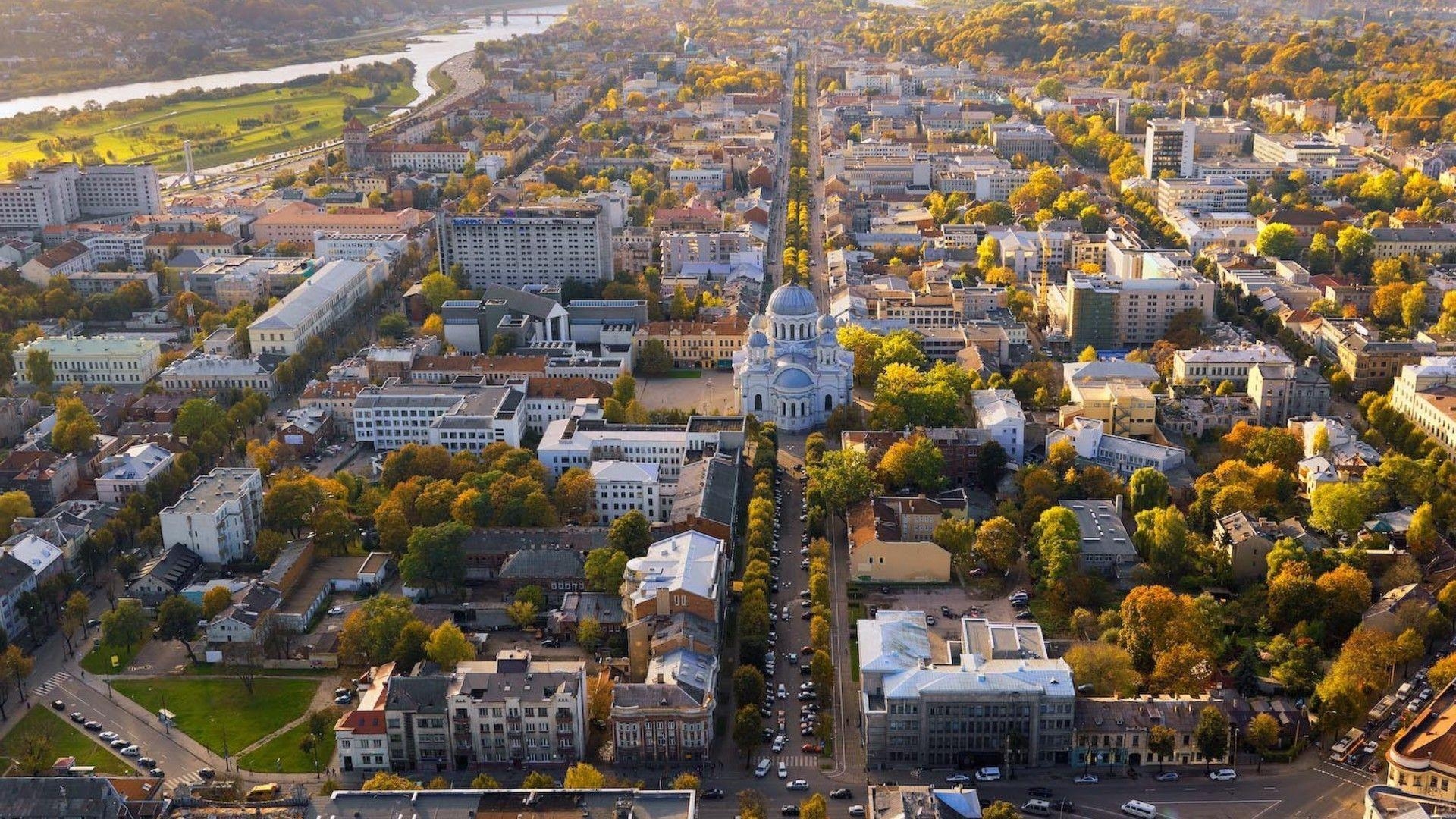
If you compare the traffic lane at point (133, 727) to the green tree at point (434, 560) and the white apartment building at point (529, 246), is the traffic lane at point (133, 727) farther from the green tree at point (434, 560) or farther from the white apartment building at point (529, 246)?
the white apartment building at point (529, 246)

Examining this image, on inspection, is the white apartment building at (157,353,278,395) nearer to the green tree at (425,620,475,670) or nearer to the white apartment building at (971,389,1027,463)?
the green tree at (425,620,475,670)

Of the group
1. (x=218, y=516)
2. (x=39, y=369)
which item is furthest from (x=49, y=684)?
(x=39, y=369)

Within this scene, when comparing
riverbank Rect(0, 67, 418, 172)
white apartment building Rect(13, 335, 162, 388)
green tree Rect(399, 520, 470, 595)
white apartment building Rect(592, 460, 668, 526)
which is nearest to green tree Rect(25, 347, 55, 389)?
white apartment building Rect(13, 335, 162, 388)

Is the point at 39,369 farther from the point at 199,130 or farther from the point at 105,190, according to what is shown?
the point at 199,130

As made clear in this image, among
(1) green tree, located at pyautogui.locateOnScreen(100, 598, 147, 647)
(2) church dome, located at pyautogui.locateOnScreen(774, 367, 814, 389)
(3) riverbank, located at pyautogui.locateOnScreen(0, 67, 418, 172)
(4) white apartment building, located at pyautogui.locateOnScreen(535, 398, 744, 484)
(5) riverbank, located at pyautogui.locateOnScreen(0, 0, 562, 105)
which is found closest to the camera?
(1) green tree, located at pyautogui.locateOnScreen(100, 598, 147, 647)

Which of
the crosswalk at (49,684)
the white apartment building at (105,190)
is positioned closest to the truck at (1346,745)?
the crosswalk at (49,684)
